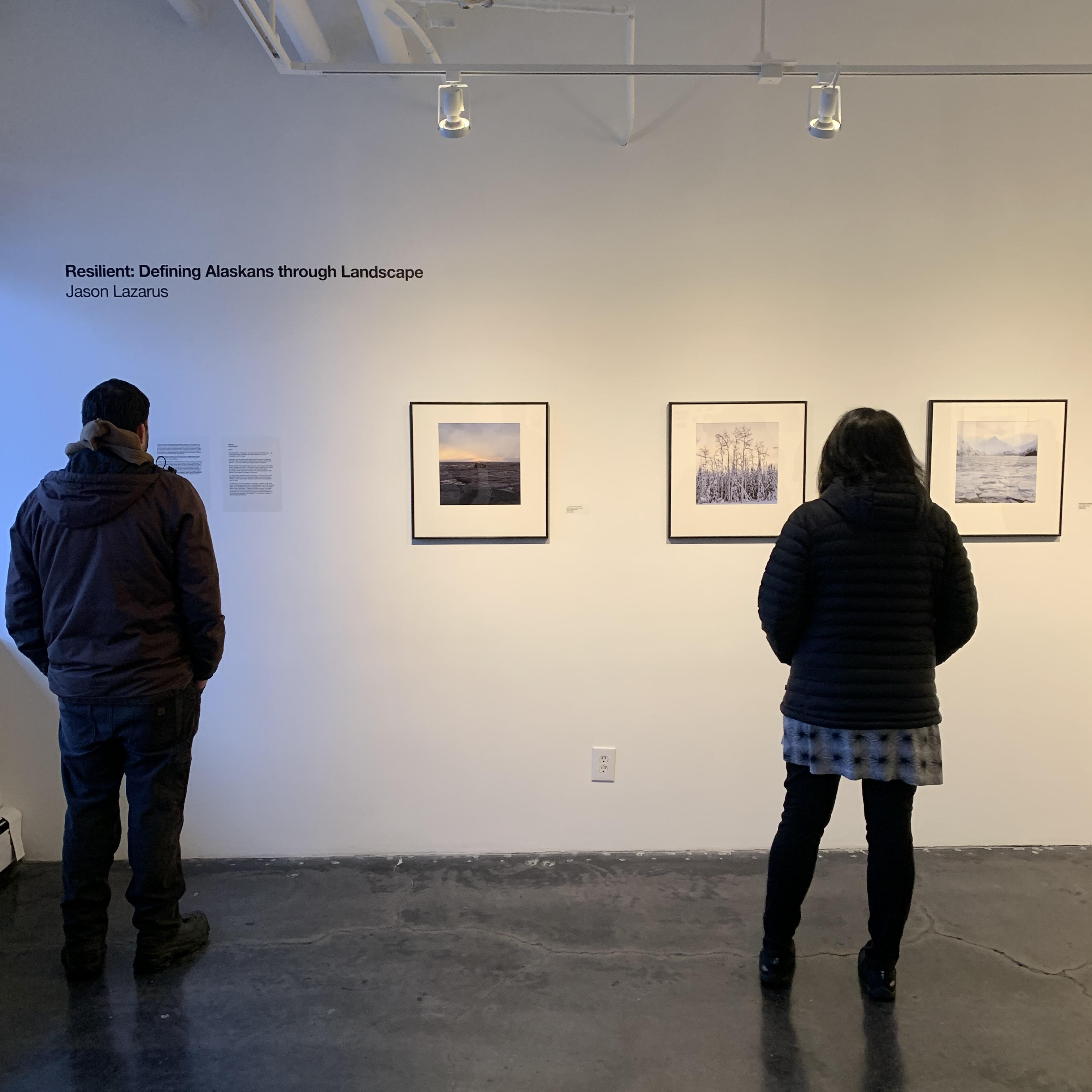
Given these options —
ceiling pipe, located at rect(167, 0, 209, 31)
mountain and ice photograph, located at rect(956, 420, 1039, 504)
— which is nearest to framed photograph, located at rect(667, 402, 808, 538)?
mountain and ice photograph, located at rect(956, 420, 1039, 504)

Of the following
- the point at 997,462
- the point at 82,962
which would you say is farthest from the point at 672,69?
the point at 82,962

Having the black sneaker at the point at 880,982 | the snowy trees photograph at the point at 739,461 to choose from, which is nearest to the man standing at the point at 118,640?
the snowy trees photograph at the point at 739,461

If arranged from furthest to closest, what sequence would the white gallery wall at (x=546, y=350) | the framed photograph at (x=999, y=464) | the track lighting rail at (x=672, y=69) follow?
the framed photograph at (x=999, y=464) < the white gallery wall at (x=546, y=350) < the track lighting rail at (x=672, y=69)

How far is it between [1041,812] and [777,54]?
3.11 metres

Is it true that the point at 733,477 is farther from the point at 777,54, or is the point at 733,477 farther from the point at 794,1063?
the point at 794,1063

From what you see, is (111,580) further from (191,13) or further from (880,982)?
(880,982)

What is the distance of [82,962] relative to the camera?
255 centimetres

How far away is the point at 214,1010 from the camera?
7.88 ft

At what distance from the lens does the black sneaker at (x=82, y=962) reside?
Answer: 255 centimetres

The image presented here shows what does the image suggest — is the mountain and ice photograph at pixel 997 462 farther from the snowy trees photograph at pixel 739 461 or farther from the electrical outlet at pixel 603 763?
the electrical outlet at pixel 603 763

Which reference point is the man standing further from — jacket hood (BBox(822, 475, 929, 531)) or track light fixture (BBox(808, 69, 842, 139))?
track light fixture (BBox(808, 69, 842, 139))

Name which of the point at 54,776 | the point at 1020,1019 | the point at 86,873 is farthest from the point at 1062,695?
the point at 54,776

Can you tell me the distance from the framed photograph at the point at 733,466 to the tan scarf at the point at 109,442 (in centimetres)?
186

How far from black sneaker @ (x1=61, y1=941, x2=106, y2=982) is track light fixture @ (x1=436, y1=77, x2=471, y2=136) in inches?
106
